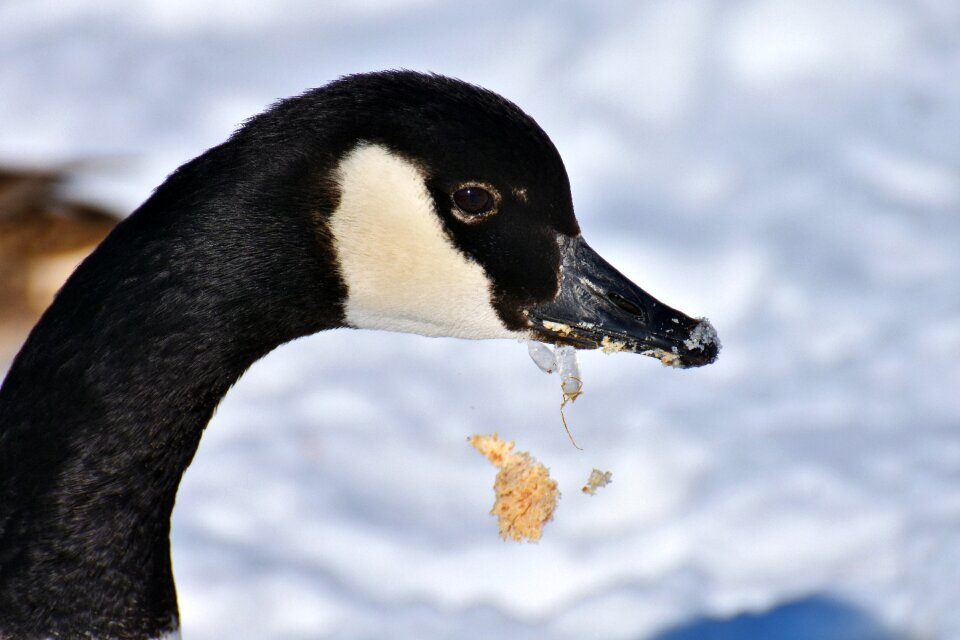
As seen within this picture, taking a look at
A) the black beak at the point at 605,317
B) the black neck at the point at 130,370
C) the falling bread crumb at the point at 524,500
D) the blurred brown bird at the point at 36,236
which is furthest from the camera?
the blurred brown bird at the point at 36,236

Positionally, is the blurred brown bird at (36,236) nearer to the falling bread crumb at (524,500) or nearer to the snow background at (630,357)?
the snow background at (630,357)

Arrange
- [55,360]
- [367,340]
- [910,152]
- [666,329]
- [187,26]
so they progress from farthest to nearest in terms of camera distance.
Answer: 1. [187,26]
2. [910,152]
3. [367,340]
4. [666,329]
5. [55,360]

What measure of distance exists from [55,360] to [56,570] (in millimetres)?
334

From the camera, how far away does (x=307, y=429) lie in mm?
3898

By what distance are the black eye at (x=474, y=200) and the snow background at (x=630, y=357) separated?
1.57 m

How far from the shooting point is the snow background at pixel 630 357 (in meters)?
3.38

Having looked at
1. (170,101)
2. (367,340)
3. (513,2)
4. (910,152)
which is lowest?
(367,340)

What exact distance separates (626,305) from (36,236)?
7.09ft

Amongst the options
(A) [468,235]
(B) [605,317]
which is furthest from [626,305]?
(A) [468,235]

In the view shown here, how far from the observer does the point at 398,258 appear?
1.99 meters

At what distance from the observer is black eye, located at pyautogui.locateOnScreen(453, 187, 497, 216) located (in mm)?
1993

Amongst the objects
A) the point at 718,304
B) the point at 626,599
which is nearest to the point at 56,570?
the point at 626,599

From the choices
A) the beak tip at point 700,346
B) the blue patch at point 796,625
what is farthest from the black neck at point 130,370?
the blue patch at point 796,625

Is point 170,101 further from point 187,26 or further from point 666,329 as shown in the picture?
point 666,329
